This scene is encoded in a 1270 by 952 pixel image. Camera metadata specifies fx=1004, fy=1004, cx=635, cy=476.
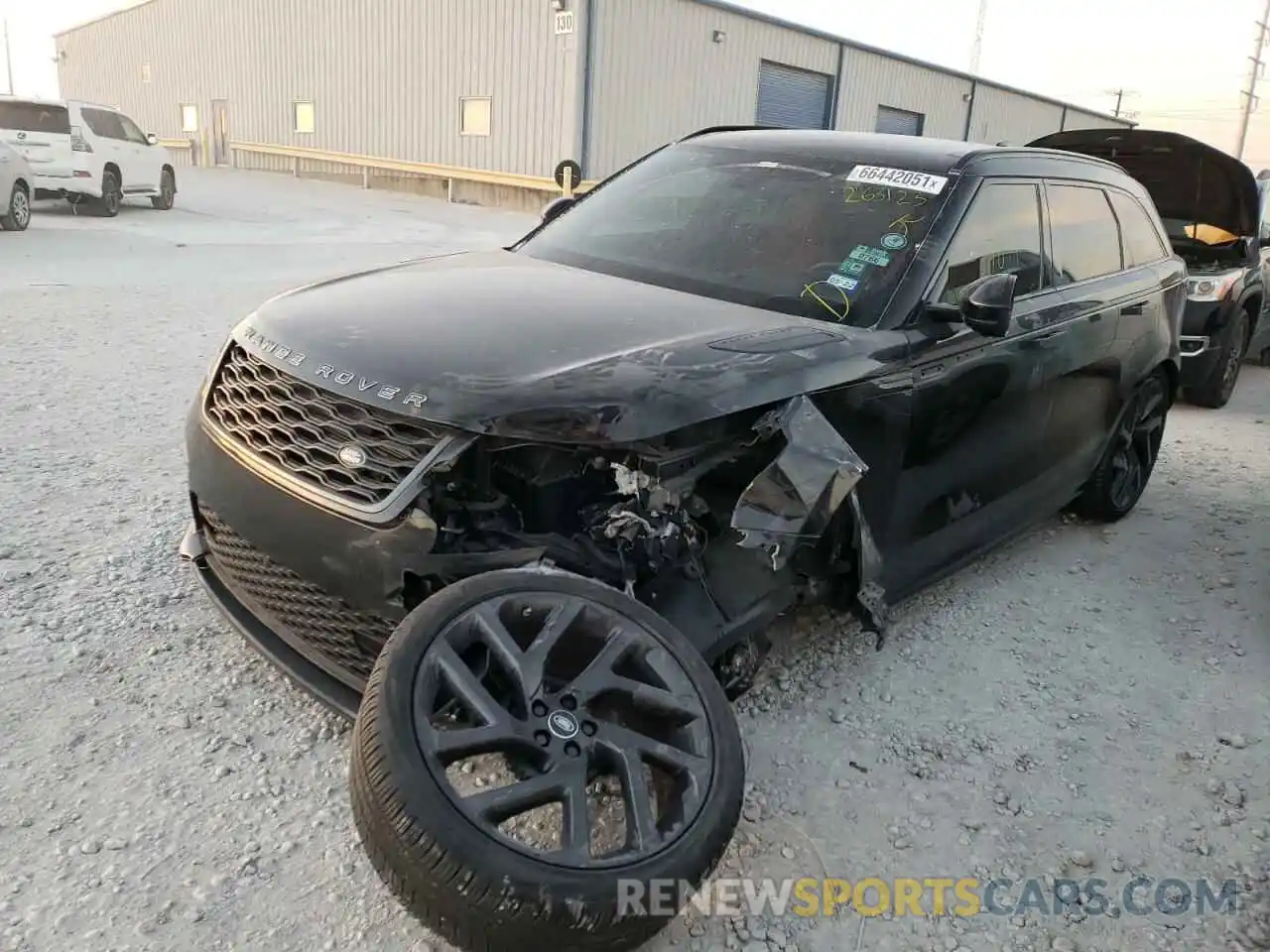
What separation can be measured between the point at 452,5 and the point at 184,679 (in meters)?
22.3

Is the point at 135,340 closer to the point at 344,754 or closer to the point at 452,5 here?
the point at 344,754

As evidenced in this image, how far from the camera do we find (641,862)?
6.87 feet

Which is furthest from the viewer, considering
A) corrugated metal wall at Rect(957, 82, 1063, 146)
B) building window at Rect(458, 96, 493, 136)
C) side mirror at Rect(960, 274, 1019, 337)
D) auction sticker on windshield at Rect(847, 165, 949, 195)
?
corrugated metal wall at Rect(957, 82, 1063, 146)

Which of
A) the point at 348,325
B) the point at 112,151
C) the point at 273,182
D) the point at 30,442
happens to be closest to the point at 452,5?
the point at 273,182

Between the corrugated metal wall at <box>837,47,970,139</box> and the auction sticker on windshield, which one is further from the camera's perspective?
the corrugated metal wall at <box>837,47,970,139</box>

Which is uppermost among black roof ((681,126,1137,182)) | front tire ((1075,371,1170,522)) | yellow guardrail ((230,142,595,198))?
black roof ((681,126,1137,182))

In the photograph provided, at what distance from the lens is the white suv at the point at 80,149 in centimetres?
1483

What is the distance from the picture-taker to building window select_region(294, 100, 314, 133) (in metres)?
27.3

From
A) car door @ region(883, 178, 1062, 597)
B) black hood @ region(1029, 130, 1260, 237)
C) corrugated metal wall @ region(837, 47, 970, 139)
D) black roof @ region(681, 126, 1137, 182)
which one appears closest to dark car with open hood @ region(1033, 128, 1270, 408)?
black hood @ region(1029, 130, 1260, 237)

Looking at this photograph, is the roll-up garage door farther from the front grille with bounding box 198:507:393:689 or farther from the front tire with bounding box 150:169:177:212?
the front grille with bounding box 198:507:393:689

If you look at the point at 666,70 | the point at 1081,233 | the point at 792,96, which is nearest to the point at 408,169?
the point at 666,70

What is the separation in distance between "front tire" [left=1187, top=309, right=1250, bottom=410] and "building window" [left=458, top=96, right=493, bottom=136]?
17.4 m

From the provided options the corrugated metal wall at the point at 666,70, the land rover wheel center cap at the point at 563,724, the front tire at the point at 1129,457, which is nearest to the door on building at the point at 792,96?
the corrugated metal wall at the point at 666,70

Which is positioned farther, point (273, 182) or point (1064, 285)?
point (273, 182)
